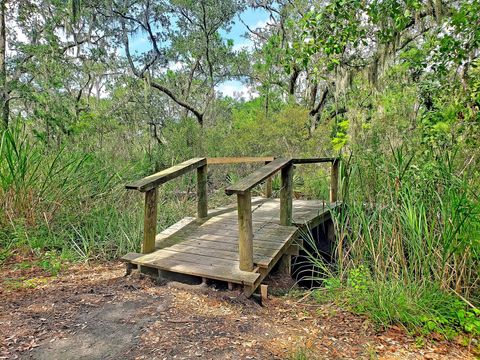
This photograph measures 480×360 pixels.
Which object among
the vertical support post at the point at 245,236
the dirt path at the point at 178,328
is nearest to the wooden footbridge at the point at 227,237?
the vertical support post at the point at 245,236

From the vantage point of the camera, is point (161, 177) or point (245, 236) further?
point (161, 177)

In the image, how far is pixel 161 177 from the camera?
322 cm

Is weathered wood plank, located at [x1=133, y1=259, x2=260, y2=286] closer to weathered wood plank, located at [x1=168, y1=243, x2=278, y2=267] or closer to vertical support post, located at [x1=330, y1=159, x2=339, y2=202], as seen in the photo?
weathered wood plank, located at [x1=168, y1=243, x2=278, y2=267]

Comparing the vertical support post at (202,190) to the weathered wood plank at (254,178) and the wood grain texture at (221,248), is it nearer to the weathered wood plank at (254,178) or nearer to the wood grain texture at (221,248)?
the wood grain texture at (221,248)

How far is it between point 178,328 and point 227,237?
63.0 inches

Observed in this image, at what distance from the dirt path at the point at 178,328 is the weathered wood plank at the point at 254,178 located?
87cm

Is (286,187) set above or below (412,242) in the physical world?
above

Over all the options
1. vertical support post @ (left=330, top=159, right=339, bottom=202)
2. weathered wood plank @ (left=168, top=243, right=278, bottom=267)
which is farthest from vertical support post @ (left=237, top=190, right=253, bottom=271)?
vertical support post @ (left=330, top=159, right=339, bottom=202)

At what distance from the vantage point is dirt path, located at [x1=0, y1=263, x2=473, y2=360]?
1922 mm

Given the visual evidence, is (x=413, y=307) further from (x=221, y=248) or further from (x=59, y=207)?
(x=59, y=207)

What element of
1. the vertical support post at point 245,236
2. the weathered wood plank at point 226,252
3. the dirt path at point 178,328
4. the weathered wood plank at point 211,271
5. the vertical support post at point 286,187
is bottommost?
the dirt path at point 178,328

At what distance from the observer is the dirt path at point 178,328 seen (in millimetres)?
1922

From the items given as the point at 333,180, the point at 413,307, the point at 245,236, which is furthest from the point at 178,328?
the point at 333,180

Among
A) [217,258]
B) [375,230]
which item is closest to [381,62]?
[375,230]
